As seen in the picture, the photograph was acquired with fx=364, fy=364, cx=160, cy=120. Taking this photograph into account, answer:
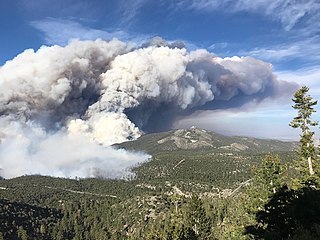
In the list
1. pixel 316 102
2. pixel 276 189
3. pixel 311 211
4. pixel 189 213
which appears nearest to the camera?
pixel 311 211

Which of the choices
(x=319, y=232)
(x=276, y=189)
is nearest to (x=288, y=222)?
(x=276, y=189)

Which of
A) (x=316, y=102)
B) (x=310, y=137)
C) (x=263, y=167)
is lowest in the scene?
(x=263, y=167)

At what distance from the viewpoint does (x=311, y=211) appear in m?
30.9

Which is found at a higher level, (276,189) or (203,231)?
(276,189)

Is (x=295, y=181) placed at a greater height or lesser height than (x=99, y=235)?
greater

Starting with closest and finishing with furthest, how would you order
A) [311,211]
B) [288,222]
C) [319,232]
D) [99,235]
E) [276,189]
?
1. [319,232]
2. [311,211]
3. [288,222]
4. [276,189]
5. [99,235]

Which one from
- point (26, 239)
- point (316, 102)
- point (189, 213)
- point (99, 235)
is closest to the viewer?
point (316, 102)

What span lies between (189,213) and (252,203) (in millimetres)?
50910

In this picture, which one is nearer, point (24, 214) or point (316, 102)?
point (316, 102)

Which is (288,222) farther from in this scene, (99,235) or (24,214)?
(24,214)

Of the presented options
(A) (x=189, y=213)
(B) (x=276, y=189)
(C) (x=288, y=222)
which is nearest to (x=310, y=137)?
(B) (x=276, y=189)

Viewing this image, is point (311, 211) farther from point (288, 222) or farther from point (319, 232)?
point (319, 232)

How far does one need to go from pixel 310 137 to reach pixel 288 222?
15900mm

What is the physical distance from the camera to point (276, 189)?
43500 mm
